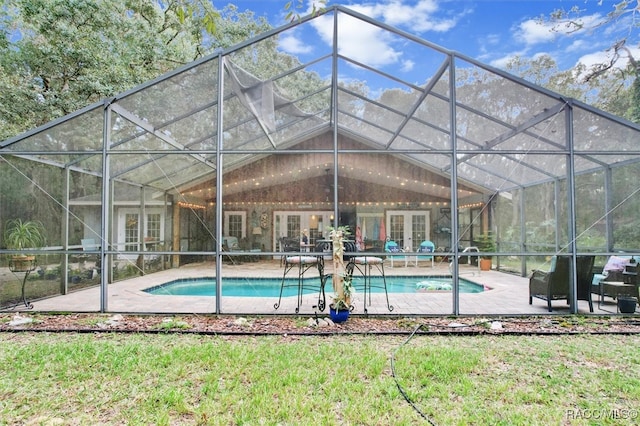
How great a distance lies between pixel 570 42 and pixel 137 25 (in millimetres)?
17709

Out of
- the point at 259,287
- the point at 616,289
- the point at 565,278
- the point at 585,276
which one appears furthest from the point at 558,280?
the point at 259,287

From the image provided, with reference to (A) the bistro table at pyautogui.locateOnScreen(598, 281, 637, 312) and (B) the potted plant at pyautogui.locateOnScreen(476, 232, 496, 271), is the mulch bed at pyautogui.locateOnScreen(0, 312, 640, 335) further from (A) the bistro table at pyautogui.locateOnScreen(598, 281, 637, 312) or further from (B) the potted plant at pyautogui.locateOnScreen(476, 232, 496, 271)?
(B) the potted plant at pyautogui.locateOnScreen(476, 232, 496, 271)

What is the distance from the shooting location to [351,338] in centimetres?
431

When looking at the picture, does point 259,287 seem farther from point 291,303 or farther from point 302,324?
point 302,324

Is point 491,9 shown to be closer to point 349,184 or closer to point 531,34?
point 531,34

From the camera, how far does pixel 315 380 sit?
3.10 m

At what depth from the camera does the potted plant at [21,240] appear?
5648mm

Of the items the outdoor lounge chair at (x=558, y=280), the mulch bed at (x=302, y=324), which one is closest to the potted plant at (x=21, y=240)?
the mulch bed at (x=302, y=324)

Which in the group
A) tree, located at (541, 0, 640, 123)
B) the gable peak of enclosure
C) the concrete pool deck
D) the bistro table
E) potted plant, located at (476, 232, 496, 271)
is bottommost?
the concrete pool deck

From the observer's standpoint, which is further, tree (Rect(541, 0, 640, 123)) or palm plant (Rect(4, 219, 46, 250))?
tree (Rect(541, 0, 640, 123))

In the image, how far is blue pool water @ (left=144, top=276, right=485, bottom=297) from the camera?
6.75 m

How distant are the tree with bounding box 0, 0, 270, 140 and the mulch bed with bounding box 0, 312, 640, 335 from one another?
6324 mm

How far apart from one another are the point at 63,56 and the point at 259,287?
25.8 feet

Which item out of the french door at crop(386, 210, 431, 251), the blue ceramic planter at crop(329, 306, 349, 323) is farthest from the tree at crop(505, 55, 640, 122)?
the blue ceramic planter at crop(329, 306, 349, 323)
